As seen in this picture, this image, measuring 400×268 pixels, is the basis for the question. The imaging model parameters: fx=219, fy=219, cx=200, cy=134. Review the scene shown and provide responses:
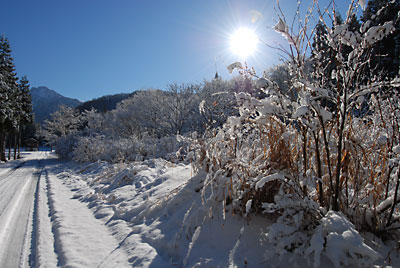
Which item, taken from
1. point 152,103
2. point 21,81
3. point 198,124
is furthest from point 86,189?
point 21,81

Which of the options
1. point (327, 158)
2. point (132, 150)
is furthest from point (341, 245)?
point (132, 150)

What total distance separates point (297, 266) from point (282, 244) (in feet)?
0.57

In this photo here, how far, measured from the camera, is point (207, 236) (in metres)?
2.24

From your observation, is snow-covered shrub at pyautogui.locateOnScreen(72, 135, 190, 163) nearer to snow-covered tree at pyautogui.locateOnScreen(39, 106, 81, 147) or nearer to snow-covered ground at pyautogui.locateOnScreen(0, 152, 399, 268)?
snow-covered ground at pyautogui.locateOnScreen(0, 152, 399, 268)

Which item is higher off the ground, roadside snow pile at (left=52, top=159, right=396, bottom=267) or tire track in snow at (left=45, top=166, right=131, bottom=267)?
roadside snow pile at (left=52, top=159, right=396, bottom=267)

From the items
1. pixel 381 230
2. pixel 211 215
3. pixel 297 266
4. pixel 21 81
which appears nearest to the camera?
pixel 297 266

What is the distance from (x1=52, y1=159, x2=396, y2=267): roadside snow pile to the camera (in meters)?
1.40

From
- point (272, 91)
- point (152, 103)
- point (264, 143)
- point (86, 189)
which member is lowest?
point (86, 189)

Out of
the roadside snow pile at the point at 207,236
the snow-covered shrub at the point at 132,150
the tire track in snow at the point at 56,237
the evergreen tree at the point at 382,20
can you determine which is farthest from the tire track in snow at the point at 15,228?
the snow-covered shrub at the point at 132,150

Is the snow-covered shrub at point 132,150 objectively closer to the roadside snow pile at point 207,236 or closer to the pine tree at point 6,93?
the roadside snow pile at point 207,236

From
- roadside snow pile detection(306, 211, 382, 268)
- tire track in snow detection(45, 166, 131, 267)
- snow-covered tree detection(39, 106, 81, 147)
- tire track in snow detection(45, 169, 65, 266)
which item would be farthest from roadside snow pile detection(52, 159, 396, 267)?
snow-covered tree detection(39, 106, 81, 147)

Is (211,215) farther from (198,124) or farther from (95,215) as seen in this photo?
(198,124)

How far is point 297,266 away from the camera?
1.59 meters

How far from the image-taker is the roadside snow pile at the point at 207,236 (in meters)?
1.40
